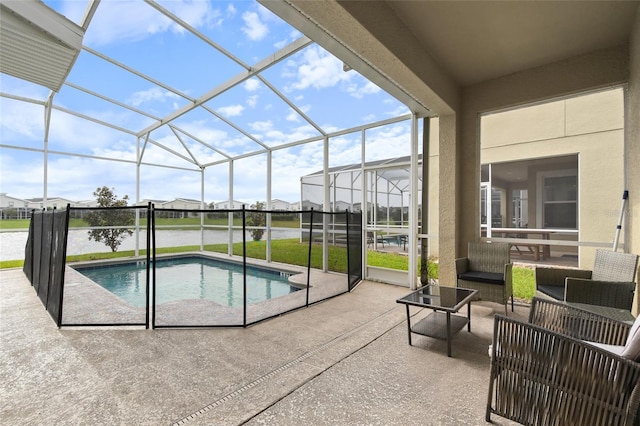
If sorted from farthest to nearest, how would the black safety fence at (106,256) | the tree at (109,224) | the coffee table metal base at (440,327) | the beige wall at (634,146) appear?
1. the tree at (109,224)
2. the black safety fence at (106,256)
3. the beige wall at (634,146)
4. the coffee table metal base at (440,327)

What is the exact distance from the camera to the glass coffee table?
282cm

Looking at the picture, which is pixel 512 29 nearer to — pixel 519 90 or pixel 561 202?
pixel 519 90

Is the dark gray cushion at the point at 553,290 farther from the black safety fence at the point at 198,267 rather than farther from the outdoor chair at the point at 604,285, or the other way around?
the black safety fence at the point at 198,267

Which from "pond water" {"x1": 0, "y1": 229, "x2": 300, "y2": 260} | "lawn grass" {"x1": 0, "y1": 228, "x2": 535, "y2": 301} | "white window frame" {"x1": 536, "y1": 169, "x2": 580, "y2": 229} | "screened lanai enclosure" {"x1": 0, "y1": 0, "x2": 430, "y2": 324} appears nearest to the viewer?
"screened lanai enclosure" {"x1": 0, "y1": 0, "x2": 430, "y2": 324}

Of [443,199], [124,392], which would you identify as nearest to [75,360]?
[124,392]

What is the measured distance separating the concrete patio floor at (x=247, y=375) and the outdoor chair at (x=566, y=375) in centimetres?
37

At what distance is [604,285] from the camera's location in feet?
9.37

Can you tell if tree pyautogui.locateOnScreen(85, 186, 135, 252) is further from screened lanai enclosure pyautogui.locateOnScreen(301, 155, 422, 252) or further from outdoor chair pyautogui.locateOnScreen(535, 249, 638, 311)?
outdoor chair pyautogui.locateOnScreen(535, 249, 638, 311)

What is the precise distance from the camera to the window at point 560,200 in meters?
4.09

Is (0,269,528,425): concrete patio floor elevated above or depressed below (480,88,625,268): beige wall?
below

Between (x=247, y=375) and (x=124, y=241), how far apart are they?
820cm

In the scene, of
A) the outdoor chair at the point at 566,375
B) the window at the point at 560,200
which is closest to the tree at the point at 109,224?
the outdoor chair at the point at 566,375

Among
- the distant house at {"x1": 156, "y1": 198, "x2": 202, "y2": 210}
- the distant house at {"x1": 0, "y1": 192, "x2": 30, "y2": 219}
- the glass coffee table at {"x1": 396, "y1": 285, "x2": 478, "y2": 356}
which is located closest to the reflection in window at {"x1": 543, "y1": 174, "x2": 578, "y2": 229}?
the glass coffee table at {"x1": 396, "y1": 285, "x2": 478, "y2": 356}

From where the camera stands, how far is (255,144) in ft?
26.5
